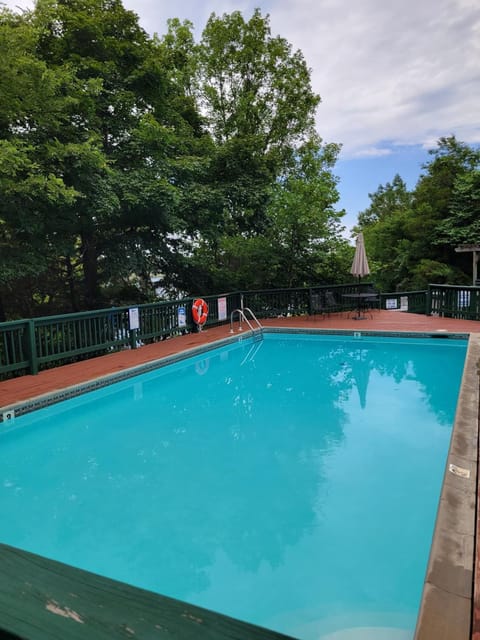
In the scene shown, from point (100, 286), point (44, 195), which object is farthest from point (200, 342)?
point (100, 286)

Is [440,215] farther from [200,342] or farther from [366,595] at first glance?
[366,595]

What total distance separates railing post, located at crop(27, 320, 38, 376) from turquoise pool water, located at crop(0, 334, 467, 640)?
3.78 feet

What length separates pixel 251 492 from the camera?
11.2ft

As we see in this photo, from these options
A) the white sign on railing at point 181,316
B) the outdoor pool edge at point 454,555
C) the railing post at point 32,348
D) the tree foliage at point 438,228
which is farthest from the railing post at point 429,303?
the railing post at point 32,348

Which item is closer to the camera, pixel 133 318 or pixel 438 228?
pixel 133 318

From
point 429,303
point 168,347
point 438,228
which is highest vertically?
point 438,228

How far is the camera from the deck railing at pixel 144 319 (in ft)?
20.5

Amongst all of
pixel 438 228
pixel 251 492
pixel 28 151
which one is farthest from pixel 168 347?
pixel 438 228

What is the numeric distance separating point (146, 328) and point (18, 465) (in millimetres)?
4842

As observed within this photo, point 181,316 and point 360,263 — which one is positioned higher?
point 360,263

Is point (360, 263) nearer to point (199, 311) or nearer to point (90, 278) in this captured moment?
point (199, 311)

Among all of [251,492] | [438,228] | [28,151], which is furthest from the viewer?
[438,228]

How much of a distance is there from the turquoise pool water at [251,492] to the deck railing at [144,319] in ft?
4.60

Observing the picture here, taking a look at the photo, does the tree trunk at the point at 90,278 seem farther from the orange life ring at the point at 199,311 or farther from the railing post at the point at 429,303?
the railing post at the point at 429,303
